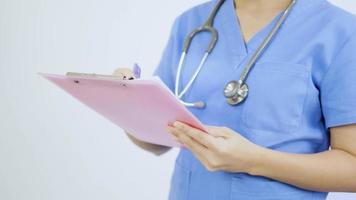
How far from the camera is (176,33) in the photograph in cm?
90

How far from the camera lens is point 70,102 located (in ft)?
4.30

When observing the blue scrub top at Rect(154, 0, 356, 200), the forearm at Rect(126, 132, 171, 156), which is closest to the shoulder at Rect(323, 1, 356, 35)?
the blue scrub top at Rect(154, 0, 356, 200)

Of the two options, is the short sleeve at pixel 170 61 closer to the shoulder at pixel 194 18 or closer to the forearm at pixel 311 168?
the shoulder at pixel 194 18

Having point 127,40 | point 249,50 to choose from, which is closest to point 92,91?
point 249,50

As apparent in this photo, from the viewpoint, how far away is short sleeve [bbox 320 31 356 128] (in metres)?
0.68

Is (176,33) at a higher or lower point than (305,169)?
higher

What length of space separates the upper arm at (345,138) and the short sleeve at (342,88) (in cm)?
1

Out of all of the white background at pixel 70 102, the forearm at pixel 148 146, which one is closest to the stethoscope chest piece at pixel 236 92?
the forearm at pixel 148 146

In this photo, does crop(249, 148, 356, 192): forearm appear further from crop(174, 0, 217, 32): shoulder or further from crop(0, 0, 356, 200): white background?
crop(0, 0, 356, 200): white background

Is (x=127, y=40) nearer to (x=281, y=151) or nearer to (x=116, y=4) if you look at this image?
(x=116, y=4)

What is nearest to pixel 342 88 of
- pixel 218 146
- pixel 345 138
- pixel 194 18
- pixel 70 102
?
pixel 345 138

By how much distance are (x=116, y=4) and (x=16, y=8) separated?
30 cm

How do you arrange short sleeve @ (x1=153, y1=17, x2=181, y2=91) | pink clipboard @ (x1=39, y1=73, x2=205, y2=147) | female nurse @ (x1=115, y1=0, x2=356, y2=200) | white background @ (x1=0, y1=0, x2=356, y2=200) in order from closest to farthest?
1. pink clipboard @ (x1=39, y1=73, x2=205, y2=147)
2. female nurse @ (x1=115, y1=0, x2=356, y2=200)
3. short sleeve @ (x1=153, y1=17, x2=181, y2=91)
4. white background @ (x1=0, y1=0, x2=356, y2=200)

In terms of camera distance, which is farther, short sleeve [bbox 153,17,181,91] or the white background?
the white background
